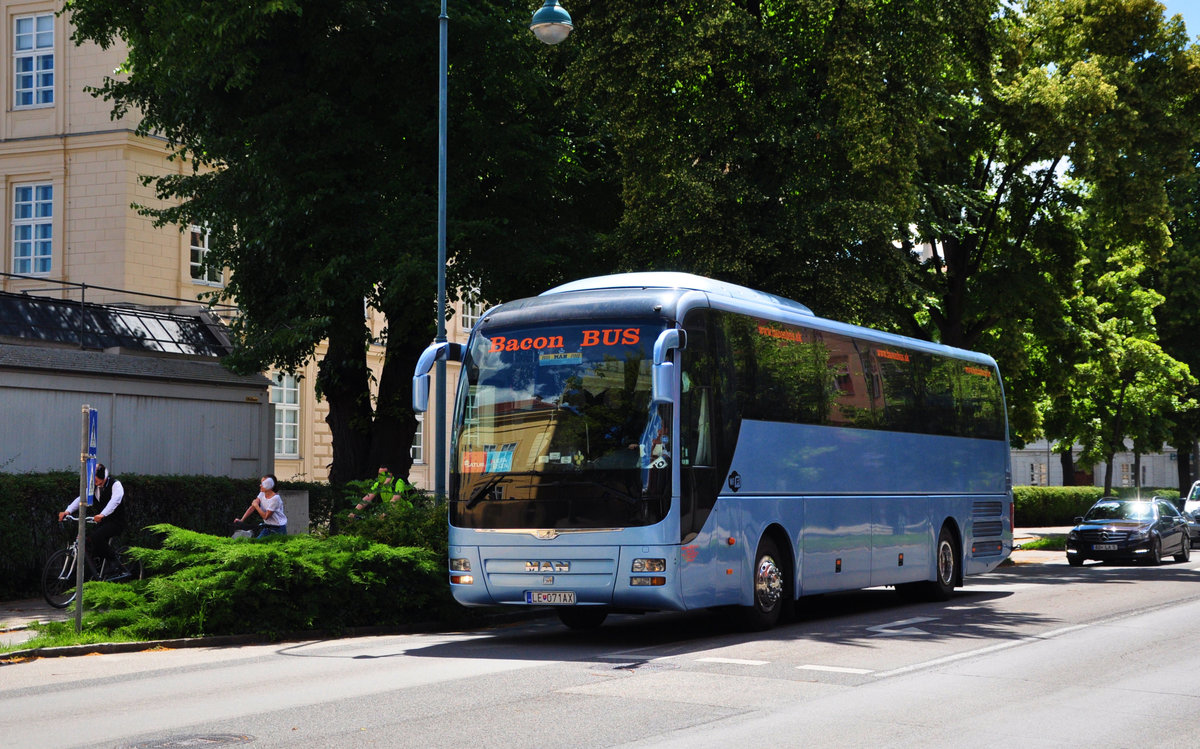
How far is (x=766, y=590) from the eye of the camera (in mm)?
15008

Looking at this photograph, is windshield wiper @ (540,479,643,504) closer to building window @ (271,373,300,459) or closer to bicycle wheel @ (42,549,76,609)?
bicycle wheel @ (42,549,76,609)

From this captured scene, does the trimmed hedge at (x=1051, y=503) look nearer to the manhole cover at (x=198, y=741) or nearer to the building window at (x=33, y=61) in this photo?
the building window at (x=33, y=61)

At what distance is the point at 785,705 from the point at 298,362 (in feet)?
58.6

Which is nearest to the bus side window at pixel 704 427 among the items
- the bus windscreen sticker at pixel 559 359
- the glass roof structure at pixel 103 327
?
the bus windscreen sticker at pixel 559 359

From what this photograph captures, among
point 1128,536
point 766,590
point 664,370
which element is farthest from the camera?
point 1128,536

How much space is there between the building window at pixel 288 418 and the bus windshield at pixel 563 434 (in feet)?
91.6

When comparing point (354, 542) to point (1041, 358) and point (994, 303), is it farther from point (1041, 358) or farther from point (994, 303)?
point (1041, 358)

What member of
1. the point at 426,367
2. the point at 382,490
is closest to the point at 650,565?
the point at 426,367

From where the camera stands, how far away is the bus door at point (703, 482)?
13430 mm

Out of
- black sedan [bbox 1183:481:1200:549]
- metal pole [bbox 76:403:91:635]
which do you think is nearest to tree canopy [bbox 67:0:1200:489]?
metal pole [bbox 76:403:91:635]

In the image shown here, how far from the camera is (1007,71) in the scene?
96.1 feet

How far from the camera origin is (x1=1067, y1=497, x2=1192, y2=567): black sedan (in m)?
29.6

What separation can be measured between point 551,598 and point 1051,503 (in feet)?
142

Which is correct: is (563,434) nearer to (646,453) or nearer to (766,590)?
(646,453)
